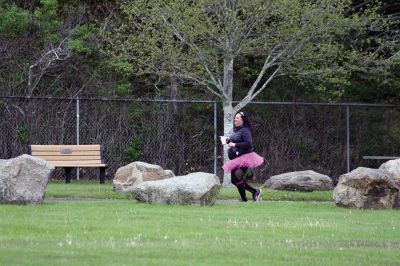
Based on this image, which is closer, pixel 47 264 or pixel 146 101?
pixel 47 264

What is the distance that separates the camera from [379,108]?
1282 inches

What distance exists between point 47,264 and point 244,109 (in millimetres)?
21972

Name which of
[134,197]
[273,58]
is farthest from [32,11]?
[134,197]

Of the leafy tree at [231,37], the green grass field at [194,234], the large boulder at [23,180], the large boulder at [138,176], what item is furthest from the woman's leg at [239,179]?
the leafy tree at [231,37]

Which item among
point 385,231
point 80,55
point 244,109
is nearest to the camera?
point 385,231

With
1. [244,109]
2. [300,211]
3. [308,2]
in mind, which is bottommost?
[300,211]

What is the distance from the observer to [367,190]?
1967 cm

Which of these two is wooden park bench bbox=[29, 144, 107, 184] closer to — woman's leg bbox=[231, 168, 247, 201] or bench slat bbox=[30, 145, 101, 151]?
bench slat bbox=[30, 145, 101, 151]

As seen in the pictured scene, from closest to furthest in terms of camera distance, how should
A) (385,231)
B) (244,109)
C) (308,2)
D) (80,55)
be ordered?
(385,231) → (308,2) → (244,109) → (80,55)

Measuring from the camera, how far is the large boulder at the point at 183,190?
19.3 m

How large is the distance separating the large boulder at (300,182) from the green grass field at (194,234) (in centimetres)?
488

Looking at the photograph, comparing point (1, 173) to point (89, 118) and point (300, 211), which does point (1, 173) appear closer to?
point (300, 211)

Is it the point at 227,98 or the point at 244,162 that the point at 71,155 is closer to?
the point at 227,98

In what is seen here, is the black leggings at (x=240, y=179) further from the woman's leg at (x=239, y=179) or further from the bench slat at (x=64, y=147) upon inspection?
the bench slat at (x=64, y=147)
